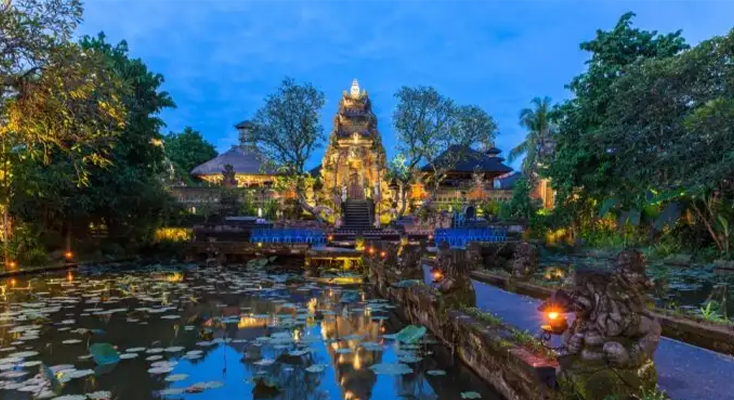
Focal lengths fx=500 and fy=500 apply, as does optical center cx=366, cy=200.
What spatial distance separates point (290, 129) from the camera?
27828 millimetres

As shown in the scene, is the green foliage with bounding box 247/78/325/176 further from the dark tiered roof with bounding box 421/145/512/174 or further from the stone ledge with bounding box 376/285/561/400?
the stone ledge with bounding box 376/285/561/400

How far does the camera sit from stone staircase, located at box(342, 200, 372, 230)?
2873cm

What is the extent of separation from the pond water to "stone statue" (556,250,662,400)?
1.45 meters

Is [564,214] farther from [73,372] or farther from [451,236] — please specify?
[73,372]

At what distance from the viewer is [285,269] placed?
1670cm

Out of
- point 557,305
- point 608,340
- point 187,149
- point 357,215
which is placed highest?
point 187,149

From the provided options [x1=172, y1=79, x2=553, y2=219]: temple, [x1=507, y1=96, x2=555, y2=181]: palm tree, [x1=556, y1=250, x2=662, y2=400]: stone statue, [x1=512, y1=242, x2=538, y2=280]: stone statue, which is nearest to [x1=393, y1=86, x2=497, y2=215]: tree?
[x1=172, y1=79, x2=553, y2=219]: temple

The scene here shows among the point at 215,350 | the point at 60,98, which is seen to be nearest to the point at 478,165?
the point at 60,98

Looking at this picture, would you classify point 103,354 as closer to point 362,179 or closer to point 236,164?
point 362,179

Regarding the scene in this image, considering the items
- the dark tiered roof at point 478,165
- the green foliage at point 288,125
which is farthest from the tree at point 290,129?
the dark tiered roof at point 478,165

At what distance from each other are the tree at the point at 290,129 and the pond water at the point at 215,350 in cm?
1841

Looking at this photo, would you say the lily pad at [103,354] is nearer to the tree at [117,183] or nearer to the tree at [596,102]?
the tree at [117,183]

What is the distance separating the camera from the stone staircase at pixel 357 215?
28725 mm

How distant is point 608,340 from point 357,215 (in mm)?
27398
